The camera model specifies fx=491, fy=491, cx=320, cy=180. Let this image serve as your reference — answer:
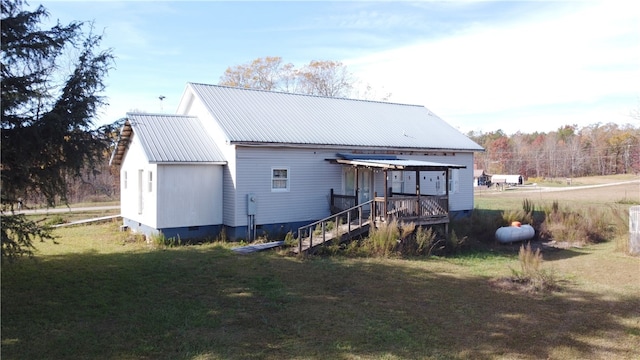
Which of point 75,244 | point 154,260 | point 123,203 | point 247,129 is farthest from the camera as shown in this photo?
point 123,203

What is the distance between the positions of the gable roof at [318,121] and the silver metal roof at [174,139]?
1.07 metres

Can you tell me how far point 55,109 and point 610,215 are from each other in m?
22.9

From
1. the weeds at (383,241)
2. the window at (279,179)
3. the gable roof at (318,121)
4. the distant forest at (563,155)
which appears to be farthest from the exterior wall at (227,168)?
the distant forest at (563,155)

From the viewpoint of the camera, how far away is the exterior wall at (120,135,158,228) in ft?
58.1

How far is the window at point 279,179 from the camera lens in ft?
62.5

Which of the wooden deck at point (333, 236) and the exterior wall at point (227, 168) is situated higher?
the exterior wall at point (227, 168)

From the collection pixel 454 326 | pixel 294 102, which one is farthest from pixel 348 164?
pixel 454 326

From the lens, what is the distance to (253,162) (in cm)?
1852

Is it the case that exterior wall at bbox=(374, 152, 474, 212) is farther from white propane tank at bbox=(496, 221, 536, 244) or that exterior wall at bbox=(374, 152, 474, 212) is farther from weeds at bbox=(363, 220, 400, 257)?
weeds at bbox=(363, 220, 400, 257)

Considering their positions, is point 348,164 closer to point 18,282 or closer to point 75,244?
point 75,244

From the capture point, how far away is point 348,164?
65.9 ft

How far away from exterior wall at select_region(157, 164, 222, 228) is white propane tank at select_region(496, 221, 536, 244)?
37.2ft

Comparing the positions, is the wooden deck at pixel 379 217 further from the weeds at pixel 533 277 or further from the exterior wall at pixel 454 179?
the weeds at pixel 533 277

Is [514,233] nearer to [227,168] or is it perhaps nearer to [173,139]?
[227,168]
